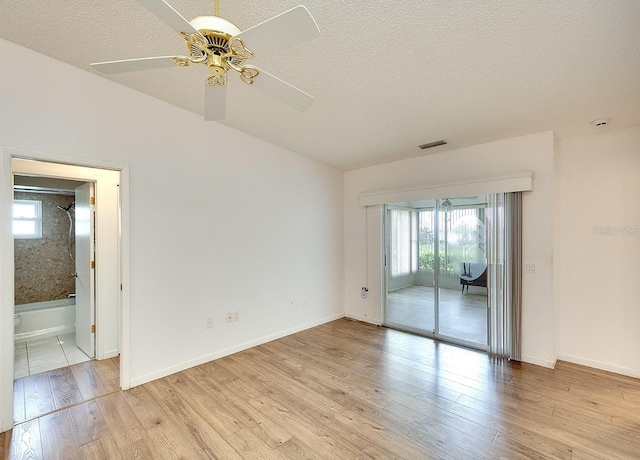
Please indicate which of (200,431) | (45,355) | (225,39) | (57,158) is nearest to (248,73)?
(225,39)

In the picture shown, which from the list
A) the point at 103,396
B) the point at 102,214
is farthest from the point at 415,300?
the point at 102,214

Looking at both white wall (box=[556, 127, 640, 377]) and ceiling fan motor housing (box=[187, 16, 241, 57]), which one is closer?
ceiling fan motor housing (box=[187, 16, 241, 57])

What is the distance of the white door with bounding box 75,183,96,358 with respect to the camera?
11.3ft

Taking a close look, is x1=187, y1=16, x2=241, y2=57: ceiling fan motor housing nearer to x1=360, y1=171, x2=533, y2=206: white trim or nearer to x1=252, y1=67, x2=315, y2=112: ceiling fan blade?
x1=252, y1=67, x2=315, y2=112: ceiling fan blade

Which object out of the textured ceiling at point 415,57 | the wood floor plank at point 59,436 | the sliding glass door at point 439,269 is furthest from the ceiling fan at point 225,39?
the sliding glass door at point 439,269

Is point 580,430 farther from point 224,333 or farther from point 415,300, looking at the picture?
point 224,333

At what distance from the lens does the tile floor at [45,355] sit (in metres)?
3.17

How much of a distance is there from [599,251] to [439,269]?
1712 mm

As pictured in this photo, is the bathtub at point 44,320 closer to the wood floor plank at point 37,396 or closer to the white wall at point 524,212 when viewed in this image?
the wood floor plank at point 37,396

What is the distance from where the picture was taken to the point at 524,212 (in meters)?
3.36

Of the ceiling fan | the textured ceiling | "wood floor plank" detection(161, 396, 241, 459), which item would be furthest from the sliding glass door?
the ceiling fan

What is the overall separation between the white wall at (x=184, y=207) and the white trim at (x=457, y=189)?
1.12m

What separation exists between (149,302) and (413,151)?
3768 millimetres

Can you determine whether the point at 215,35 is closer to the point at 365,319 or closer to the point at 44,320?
the point at 365,319
